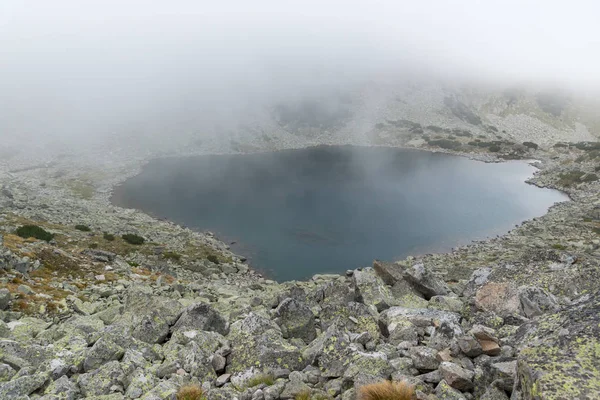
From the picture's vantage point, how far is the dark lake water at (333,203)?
5453cm

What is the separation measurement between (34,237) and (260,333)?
37.8 metres

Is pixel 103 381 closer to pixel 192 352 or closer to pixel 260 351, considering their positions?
pixel 192 352

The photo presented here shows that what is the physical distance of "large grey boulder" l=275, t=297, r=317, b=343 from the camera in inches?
508

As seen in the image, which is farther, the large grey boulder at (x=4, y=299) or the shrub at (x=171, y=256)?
the shrub at (x=171, y=256)

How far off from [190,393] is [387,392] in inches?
182

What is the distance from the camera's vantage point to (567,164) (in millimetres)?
109375

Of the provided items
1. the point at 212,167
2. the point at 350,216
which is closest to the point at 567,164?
the point at 350,216

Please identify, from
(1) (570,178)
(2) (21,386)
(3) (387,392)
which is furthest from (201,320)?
(1) (570,178)

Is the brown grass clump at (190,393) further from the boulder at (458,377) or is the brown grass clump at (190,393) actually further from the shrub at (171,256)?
the shrub at (171,256)

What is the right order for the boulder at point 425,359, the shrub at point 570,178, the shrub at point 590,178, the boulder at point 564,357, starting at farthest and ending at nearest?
1. the shrub at point 570,178
2. the shrub at point 590,178
3. the boulder at point 425,359
4. the boulder at point 564,357

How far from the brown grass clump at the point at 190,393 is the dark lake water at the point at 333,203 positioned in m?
36.9

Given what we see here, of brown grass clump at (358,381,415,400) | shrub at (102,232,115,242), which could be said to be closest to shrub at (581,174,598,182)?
shrub at (102,232,115,242)

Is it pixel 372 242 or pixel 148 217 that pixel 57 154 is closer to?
pixel 148 217

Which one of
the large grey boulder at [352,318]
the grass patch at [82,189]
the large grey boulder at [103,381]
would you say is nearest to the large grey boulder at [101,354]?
the large grey boulder at [103,381]
